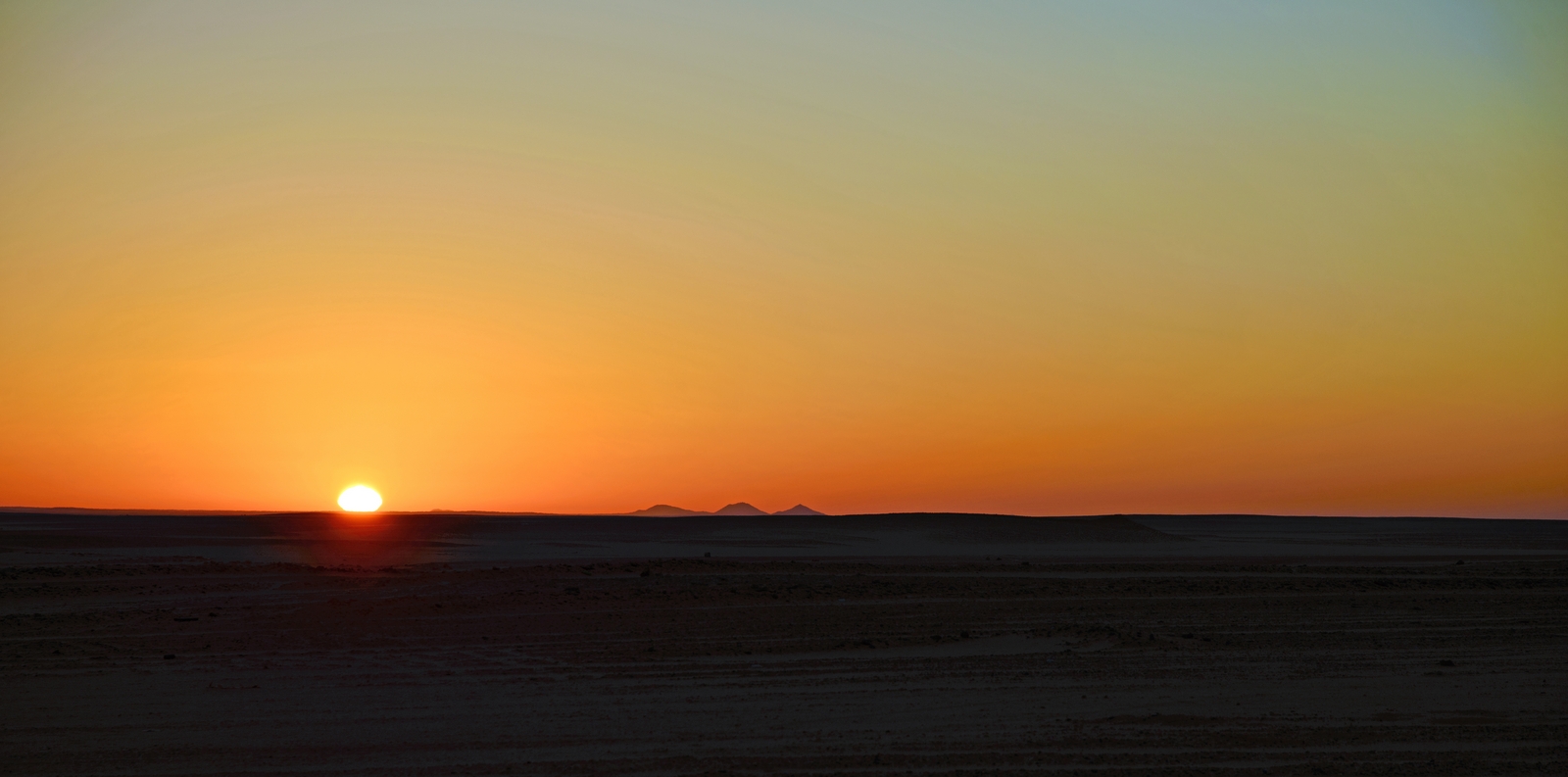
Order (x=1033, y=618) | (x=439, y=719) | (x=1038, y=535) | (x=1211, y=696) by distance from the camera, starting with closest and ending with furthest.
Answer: (x=439, y=719) < (x=1211, y=696) < (x=1033, y=618) < (x=1038, y=535)

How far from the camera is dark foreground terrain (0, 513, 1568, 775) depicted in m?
9.84

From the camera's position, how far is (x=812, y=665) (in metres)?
14.3

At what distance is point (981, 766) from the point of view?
30.6 ft

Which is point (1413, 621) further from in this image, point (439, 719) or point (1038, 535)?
point (1038, 535)

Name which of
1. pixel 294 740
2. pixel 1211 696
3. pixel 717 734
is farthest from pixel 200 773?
pixel 1211 696

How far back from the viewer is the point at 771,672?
13.8m

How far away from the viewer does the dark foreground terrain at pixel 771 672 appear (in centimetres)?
984

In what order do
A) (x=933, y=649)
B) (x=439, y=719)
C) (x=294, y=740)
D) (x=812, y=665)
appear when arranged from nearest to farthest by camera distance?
(x=294, y=740)
(x=439, y=719)
(x=812, y=665)
(x=933, y=649)

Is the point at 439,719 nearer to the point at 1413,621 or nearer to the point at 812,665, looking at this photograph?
the point at 812,665

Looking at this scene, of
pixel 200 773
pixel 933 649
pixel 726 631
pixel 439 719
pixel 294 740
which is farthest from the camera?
pixel 726 631

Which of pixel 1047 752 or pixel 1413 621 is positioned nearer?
A: pixel 1047 752

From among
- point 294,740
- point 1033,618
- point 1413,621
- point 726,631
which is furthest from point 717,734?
point 1413,621

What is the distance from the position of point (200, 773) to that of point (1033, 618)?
1240 centimetres

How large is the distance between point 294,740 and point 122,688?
11.9 ft
